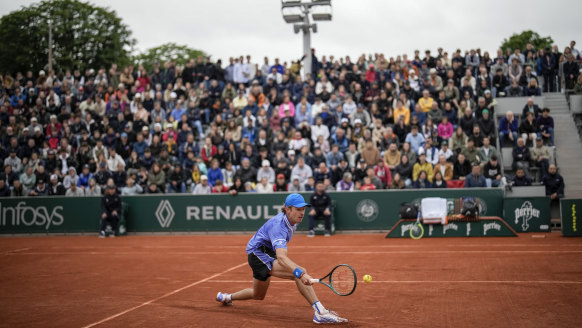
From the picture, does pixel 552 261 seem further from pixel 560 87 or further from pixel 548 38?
pixel 548 38

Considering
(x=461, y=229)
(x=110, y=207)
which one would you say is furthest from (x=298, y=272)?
→ (x=110, y=207)

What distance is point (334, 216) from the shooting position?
19.8 meters

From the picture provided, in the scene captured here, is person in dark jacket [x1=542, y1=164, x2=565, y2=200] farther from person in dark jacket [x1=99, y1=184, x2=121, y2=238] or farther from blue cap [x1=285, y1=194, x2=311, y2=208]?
person in dark jacket [x1=99, y1=184, x2=121, y2=238]

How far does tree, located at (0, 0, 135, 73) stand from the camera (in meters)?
50.7

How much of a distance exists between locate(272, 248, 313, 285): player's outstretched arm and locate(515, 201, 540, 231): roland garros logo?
1255 centimetres

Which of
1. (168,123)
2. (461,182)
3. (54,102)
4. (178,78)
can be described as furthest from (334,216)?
(54,102)

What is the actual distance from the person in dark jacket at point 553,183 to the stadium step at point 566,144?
3.48 feet

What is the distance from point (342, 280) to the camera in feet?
24.4

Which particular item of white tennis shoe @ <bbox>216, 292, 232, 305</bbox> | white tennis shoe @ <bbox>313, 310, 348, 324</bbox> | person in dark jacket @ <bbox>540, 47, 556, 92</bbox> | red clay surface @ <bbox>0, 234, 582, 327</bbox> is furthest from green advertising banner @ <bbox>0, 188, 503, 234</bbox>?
white tennis shoe @ <bbox>313, 310, 348, 324</bbox>

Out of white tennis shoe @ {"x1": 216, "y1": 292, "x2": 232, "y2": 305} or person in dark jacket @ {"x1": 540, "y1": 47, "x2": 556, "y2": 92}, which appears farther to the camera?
person in dark jacket @ {"x1": 540, "y1": 47, "x2": 556, "y2": 92}

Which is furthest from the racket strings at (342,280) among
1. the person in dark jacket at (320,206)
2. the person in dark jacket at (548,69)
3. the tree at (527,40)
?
the tree at (527,40)

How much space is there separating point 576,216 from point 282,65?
548 inches

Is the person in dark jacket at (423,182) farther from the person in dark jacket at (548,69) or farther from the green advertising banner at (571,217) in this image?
the person in dark jacket at (548,69)

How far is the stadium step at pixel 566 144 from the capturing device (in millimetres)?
19906
